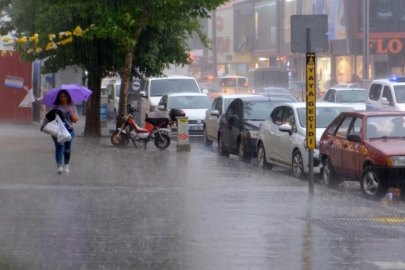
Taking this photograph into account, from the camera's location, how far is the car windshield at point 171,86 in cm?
3191

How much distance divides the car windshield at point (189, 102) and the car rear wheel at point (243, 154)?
26.4 feet

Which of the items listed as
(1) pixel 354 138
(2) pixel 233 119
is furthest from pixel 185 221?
(2) pixel 233 119

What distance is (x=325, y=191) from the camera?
14.0 m

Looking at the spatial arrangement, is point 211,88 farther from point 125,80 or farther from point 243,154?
point 243,154

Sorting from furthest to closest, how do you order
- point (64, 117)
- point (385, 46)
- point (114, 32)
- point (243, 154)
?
point (385, 46)
point (114, 32)
point (243, 154)
point (64, 117)

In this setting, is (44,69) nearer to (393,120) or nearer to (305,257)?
(393,120)

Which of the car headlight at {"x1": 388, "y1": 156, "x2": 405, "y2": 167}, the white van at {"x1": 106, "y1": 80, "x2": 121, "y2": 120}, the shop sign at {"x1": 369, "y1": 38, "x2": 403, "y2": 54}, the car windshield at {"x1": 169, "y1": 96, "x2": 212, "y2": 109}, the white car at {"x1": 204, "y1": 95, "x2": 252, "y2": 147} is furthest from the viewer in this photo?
the shop sign at {"x1": 369, "y1": 38, "x2": 403, "y2": 54}

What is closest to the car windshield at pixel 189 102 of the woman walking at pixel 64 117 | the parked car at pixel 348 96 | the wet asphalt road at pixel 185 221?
the parked car at pixel 348 96

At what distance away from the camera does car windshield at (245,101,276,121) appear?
20906mm

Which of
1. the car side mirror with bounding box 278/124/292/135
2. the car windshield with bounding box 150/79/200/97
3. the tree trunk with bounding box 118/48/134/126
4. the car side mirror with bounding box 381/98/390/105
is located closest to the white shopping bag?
the car side mirror with bounding box 278/124/292/135

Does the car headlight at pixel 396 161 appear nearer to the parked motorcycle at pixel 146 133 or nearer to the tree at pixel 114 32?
the tree at pixel 114 32

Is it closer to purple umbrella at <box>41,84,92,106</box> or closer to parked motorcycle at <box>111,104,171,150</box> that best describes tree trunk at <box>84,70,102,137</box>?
parked motorcycle at <box>111,104,171,150</box>

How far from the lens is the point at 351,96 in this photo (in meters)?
32.0

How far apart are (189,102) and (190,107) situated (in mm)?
316
